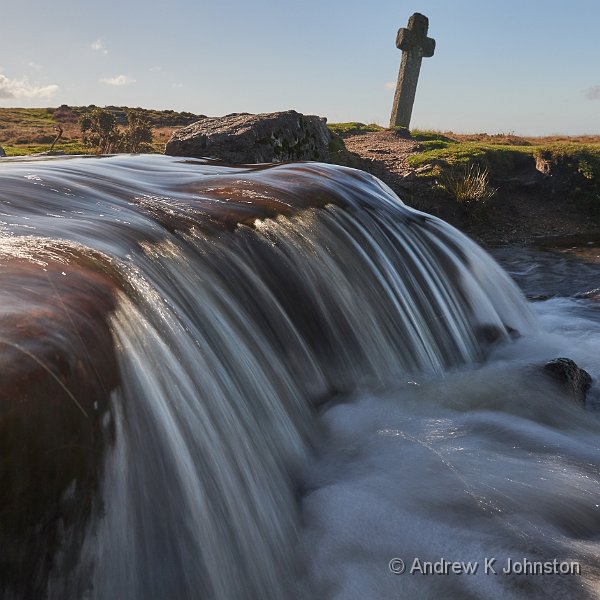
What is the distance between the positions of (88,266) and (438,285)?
3.76m

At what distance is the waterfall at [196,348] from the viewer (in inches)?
75.2

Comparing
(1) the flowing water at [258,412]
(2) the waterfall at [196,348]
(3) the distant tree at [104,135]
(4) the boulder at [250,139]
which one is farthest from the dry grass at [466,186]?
(3) the distant tree at [104,135]

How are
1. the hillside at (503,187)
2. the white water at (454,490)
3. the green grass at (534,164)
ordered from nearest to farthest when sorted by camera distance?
the white water at (454,490) < the hillside at (503,187) < the green grass at (534,164)

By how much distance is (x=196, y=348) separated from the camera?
2938mm

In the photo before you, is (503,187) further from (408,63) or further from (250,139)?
(408,63)

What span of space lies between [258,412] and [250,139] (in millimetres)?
8651

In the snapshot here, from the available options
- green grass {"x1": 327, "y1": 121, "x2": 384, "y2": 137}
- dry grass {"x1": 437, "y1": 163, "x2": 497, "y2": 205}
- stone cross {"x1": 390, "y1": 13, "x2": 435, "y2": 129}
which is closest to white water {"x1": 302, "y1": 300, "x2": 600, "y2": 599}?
dry grass {"x1": 437, "y1": 163, "x2": 497, "y2": 205}

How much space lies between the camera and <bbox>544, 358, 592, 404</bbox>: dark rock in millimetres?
4582

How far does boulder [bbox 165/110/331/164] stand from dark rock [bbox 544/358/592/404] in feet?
24.4

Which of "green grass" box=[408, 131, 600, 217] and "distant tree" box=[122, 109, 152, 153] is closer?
"green grass" box=[408, 131, 600, 217]

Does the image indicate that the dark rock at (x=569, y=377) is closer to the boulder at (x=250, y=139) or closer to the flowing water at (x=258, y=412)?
the flowing water at (x=258, y=412)

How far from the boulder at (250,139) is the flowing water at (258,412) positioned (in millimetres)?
5329

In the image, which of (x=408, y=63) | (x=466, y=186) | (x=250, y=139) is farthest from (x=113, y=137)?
(x=466, y=186)

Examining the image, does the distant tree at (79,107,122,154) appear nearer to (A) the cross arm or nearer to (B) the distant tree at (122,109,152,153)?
(B) the distant tree at (122,109,152,153)
